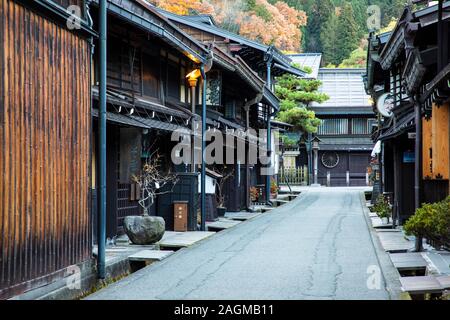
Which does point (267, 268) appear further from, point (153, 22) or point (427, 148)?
point (153, 22)

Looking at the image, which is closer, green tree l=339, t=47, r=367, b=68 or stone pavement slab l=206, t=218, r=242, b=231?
stone pavement slab l=206, t=218, r=242, b=231

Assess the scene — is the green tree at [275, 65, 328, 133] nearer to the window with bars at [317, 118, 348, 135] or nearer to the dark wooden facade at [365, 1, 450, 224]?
the window with bars at [317, 118, 348, 135]

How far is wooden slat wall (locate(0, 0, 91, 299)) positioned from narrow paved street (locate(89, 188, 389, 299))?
4.05 feet

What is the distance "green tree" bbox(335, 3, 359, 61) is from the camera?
88.8 meters

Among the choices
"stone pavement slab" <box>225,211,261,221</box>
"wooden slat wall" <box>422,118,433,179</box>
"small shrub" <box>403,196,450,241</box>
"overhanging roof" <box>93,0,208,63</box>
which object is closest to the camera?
"small shrub" <box>403,196,450,241</box>

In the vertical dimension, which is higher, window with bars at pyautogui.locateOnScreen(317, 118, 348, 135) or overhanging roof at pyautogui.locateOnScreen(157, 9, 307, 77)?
overhanging roof at pyautogui.locateOnScreen(157, 9, 307, 77)

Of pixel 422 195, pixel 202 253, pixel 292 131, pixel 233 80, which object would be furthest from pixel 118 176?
pixel 292 131

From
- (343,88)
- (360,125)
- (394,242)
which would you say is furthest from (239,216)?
(343,88)

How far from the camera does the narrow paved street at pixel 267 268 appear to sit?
34.4 feet

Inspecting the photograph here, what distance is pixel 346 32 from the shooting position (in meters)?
89.3

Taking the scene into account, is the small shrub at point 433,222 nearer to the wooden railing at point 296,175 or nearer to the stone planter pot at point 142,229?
the stone planter pot at point 142,229

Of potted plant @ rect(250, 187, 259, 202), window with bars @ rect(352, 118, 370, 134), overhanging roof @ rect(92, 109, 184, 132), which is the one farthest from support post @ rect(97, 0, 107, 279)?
window with bars @ rect(352, 118, 370, 134)

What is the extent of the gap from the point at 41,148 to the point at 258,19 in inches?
2437
